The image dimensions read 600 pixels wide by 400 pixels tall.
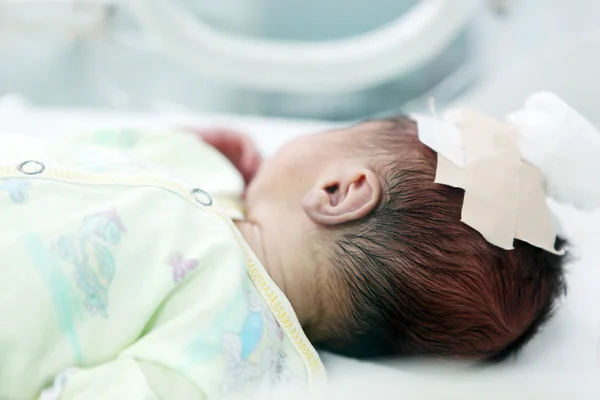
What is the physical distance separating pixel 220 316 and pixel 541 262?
363mm

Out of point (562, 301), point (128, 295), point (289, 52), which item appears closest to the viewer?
point (128, 295)

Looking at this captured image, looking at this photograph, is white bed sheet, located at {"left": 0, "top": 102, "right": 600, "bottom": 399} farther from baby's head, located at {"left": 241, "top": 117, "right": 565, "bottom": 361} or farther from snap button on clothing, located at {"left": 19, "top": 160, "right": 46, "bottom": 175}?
snap button on clothing, located at {"left": 19, "top": 160, "right": 46, "bottom": 175}

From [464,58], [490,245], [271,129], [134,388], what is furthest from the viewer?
[464,58]

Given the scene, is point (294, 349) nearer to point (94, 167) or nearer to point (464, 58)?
point (94, 167)

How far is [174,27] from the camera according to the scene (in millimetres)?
1274

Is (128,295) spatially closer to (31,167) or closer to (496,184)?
(31,167)

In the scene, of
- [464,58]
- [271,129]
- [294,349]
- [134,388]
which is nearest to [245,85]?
[271,129]

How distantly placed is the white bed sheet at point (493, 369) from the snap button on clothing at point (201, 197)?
0.24m

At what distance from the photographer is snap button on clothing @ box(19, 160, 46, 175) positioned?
0.70 m

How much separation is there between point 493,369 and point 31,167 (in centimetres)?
56

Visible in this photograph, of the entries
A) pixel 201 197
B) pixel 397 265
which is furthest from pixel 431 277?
pixel 201 197

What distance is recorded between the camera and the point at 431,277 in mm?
709

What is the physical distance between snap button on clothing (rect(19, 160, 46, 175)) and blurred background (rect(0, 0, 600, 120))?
0.61 metres

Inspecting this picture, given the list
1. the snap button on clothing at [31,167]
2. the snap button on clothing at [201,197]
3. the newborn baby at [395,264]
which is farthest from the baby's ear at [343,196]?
the snap button on clothing at [31,167]
